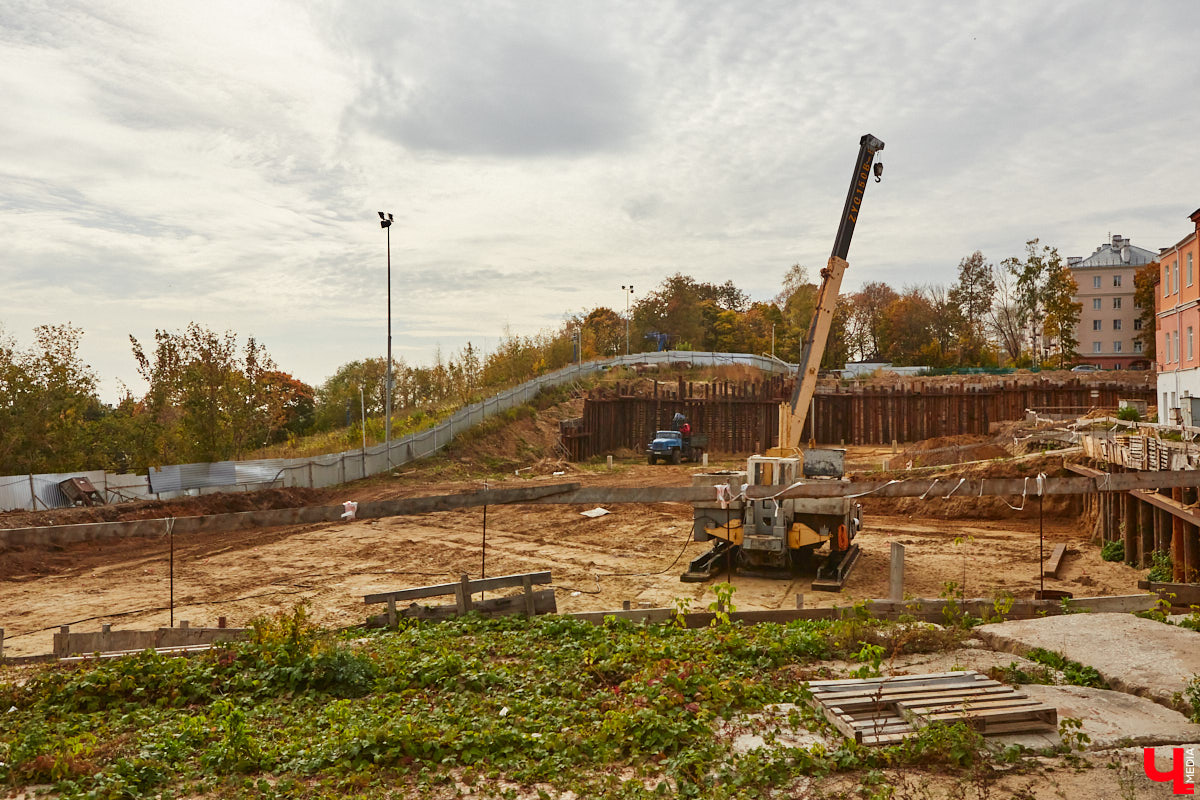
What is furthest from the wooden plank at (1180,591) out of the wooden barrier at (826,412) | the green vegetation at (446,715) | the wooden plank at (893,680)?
the wooden barrier at (826,412)

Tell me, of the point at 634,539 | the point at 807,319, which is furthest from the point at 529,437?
the point at 807,319

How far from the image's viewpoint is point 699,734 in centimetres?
633

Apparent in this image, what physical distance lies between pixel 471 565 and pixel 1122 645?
12530 mm

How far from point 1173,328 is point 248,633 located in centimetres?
3420

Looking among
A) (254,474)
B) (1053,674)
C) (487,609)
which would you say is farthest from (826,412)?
(1053,674)

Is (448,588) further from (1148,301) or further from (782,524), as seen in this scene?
(1148,301)

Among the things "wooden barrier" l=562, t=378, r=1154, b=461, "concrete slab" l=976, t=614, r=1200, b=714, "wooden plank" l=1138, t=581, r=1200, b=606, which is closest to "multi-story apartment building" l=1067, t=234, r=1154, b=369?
"wooden barrier" l=562, t=378, r=1154, b=461

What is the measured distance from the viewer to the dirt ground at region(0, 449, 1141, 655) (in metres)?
14.4

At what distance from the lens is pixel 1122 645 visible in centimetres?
804

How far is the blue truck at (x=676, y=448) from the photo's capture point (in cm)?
3616

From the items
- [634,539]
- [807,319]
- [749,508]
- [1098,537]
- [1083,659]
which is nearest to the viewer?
[1083,659]

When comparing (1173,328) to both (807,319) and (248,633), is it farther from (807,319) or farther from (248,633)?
(807,319)

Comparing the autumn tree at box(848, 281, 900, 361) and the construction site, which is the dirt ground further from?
the autumn tree at box(848, 281, 900, 361)

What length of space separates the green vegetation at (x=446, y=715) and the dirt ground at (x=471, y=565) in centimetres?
298
